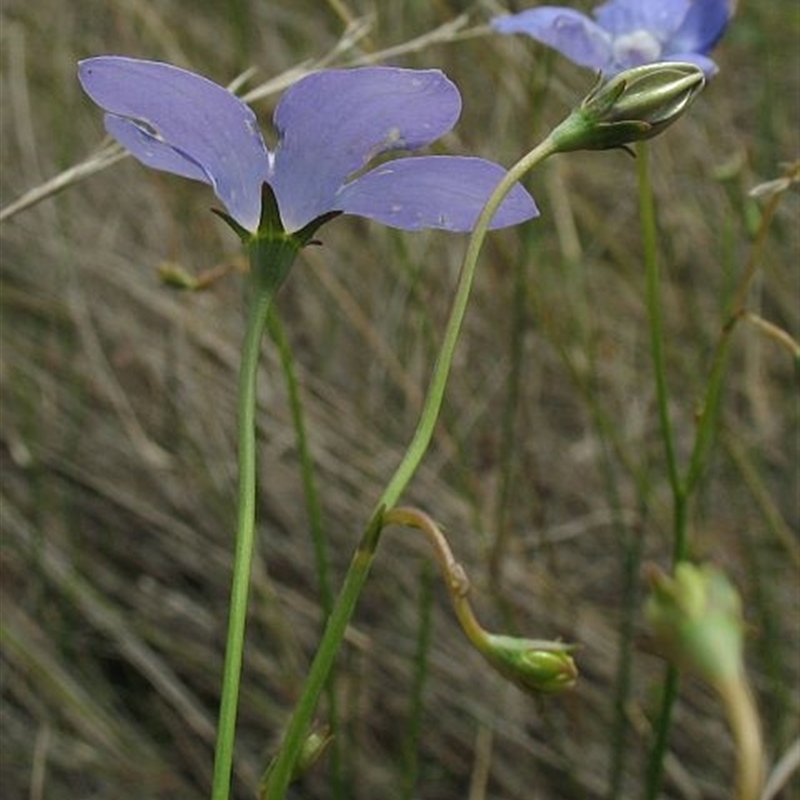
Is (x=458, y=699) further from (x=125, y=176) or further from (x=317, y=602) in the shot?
(x=125, y=176)

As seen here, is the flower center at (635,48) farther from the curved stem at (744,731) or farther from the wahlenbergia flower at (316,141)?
the curved stem at (744,731)

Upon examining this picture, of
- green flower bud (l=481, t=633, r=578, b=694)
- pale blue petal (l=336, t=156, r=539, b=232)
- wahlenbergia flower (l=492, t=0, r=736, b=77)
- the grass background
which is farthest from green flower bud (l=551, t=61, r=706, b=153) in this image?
the grass background

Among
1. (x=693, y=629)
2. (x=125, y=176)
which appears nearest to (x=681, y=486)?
(x=693, y=629)

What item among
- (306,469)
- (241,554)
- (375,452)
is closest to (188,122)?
(241,554)

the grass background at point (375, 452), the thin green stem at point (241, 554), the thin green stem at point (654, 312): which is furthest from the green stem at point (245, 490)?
the grass background at point (375, 452)

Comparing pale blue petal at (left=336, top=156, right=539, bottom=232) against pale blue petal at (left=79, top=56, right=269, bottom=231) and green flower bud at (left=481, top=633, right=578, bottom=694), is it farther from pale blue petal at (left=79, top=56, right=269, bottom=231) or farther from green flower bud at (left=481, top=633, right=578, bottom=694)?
green flower bud at (left=481, top=633, right=578, bottom=694)

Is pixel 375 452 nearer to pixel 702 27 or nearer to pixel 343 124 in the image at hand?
pixel 702 27
